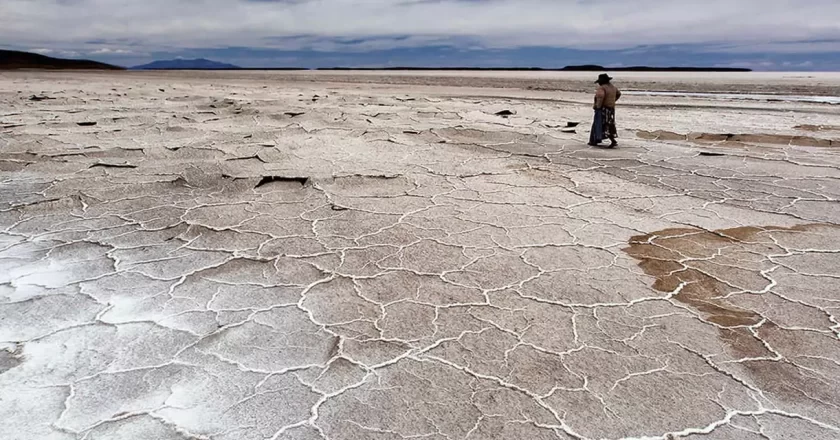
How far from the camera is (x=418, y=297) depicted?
10.2 ft

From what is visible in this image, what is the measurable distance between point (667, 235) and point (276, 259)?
2.66 meters

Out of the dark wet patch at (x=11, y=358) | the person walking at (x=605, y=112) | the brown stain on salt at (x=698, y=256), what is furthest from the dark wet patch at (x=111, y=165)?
the person walking at (x=605, y=112)

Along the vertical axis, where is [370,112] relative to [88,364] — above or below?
above

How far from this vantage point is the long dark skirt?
23.8 feet

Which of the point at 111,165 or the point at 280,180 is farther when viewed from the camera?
the point at 111,165

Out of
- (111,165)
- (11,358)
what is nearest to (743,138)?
(111,165)

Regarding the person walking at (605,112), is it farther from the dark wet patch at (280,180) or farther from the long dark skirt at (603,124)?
the dark wet patch at (280,180)

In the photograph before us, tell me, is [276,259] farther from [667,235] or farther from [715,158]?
[715,158]

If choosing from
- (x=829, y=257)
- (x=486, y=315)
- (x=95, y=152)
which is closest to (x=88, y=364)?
(x=486, y=315)

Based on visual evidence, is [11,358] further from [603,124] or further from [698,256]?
[603,124]

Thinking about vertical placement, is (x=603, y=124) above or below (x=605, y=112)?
below

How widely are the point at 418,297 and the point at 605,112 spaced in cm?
508

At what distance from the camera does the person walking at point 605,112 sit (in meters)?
6.90

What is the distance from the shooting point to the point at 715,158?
6688 millimetres
